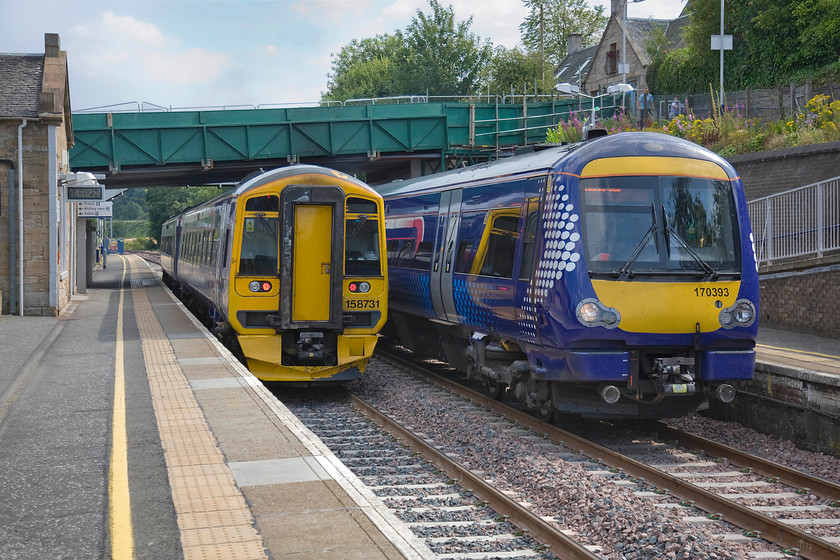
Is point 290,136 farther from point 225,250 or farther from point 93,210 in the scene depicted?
point 225,250

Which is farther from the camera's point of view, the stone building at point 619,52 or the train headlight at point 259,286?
the stone building at point 619,52

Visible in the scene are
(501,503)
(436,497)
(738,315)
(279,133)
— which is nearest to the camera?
(501,503)

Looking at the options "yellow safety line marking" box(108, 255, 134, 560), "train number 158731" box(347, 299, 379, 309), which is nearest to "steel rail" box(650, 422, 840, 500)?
"train number 158731" box(347, 299, 379, 309)

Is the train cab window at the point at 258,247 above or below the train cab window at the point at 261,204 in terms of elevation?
below

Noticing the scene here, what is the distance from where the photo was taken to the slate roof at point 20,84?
20516 millimetres

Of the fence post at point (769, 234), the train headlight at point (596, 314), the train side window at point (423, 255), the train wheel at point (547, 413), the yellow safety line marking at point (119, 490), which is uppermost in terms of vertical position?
the fence post at point (769, 234)

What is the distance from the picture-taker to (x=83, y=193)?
869 inches

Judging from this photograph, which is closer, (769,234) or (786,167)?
(769,234)

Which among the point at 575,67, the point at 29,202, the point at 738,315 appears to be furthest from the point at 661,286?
the point at 575,67

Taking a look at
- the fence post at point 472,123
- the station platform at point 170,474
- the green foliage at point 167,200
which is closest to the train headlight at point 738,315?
the station platform at point 170,474

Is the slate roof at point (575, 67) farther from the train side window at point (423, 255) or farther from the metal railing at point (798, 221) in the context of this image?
the train side window at point (423, 255)

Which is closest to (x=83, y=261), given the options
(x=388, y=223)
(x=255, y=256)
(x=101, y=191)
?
(x=101, y=191)

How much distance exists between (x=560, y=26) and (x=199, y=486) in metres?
75.4

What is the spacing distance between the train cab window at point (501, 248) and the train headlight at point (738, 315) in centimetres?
240
